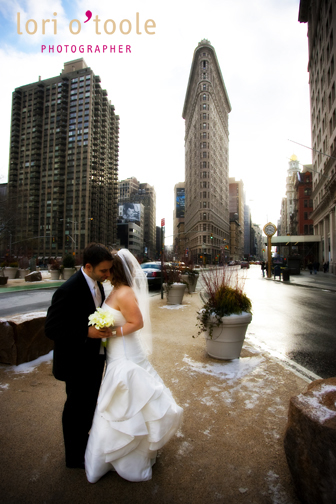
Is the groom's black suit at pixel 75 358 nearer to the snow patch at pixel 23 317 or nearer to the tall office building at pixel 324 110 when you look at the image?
the snow patch at pixel 23 317

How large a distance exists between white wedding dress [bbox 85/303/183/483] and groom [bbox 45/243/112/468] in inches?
7.4

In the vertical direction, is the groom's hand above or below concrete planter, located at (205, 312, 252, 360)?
above

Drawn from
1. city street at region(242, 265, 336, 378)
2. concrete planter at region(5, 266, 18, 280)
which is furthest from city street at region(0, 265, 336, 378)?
concrete planter at region(5, 266, 18, 280)

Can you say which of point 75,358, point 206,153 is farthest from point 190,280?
point 206,153

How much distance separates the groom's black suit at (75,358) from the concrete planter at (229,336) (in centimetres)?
277

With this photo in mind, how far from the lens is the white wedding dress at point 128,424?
2.10 meters

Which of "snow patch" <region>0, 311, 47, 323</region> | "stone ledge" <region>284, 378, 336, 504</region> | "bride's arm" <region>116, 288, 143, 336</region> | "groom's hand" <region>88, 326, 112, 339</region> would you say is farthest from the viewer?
"snow patch" <region>0, 311, 47, 323</region>

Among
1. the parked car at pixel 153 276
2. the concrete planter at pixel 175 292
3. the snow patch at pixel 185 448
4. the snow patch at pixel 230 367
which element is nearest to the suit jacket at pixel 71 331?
the snow patch at pixel 185 448

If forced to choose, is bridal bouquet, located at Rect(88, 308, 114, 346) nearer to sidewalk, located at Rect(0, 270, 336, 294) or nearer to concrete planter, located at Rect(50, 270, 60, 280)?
sidewalk, located at Rect(0, 270, 336, 294)

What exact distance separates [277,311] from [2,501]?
9707 mm

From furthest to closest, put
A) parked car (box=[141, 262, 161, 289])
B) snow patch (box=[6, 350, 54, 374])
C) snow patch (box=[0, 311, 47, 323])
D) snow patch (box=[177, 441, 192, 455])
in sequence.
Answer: parked car (box=[141, 262, 161, 289]) → snow patch (box=[0, 311, 47, 323]) → snow patch (box=[6, 350, 54, 374]) → snow patch (box=[177, 441, 192, 455])

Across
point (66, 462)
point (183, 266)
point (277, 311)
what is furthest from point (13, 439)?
point (183, 266)

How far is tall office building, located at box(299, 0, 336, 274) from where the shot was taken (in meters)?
35.2

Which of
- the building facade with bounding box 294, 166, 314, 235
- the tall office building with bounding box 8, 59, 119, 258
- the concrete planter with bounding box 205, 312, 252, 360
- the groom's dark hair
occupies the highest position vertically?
the tall office building with bounding box 8, 59, 119, 258
